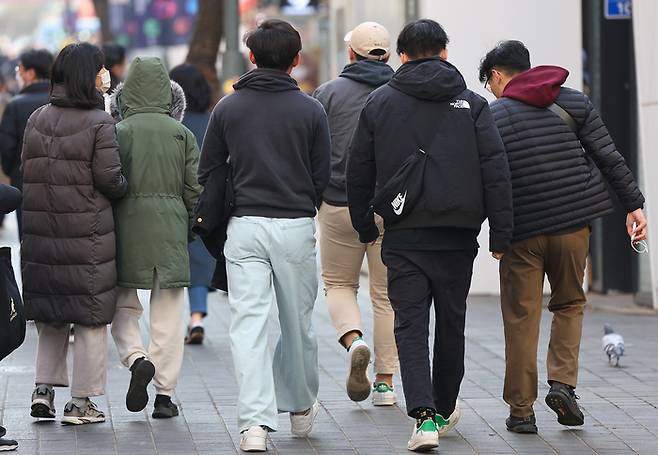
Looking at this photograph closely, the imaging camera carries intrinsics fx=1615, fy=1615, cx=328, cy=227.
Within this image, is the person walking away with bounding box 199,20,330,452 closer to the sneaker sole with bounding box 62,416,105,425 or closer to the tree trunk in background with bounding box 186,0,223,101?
the sneaker sole with bounding box 62,416,105,425

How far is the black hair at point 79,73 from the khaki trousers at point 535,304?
2.09m

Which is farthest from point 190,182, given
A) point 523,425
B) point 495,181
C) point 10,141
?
point 10,141

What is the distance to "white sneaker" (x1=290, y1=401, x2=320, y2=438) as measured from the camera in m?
7.34

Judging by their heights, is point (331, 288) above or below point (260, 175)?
below

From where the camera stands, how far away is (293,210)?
712 centimetres

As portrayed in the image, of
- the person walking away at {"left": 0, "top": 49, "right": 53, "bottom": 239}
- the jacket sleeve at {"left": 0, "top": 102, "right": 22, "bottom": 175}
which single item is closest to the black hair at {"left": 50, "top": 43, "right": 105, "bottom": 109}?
the person walking away at {"left": 0, "top": 49, "right": 53, "bottom": 239}

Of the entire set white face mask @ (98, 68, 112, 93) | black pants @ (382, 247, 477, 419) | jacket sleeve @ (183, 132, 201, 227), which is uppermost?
white face mask @ (98, 68, 112, 93)

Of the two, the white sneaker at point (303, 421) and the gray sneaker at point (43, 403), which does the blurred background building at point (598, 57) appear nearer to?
the white sneaker at point (303, 421)

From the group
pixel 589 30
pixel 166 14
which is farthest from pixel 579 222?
pixel 166 14

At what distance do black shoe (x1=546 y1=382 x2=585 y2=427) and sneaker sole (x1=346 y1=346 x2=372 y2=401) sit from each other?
0.88 meters

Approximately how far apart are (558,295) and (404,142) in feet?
3.75

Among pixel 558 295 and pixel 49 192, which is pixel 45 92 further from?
pixel 558 295

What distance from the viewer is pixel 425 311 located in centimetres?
702

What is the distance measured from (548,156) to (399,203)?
835 millimetres
